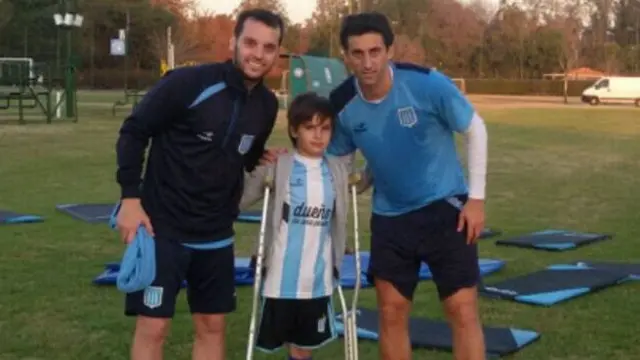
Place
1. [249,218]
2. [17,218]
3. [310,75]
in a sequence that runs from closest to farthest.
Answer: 1. [17,218]
2. [249,218]
3. [310,75]

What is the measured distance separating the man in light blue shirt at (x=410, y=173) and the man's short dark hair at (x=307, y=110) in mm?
141

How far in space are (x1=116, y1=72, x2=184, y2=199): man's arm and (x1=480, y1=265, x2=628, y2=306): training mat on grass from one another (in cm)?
400

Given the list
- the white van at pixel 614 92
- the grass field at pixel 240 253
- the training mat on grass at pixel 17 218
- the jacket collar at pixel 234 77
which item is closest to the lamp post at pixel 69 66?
the grass field at pixel 240 253

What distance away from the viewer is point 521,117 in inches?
1521

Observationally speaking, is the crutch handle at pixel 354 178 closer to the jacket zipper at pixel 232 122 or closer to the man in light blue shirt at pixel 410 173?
the man in light blue shirt at pixel 410 173

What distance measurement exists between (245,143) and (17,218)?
295 inches

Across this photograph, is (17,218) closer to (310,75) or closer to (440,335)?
(440,335)

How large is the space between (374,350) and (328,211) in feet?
5.52

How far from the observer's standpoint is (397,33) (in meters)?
74.6

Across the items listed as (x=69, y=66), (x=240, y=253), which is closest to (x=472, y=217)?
(x=240, y=253)

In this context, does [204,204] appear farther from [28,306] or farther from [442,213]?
[28,306]

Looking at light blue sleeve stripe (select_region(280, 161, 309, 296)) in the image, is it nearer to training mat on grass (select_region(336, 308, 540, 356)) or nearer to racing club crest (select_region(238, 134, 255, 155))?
racing club crest (select_region(238, 134, 255, 155))

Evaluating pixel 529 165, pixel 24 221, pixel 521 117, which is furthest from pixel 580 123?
pixel 24 221

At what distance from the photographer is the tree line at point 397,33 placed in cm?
7281
